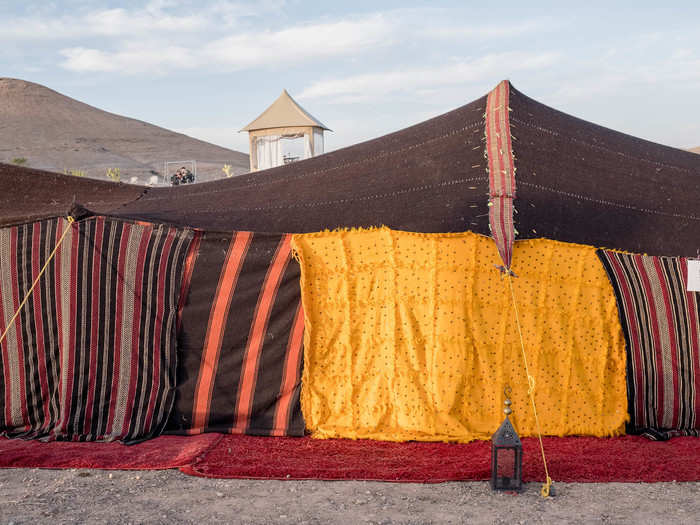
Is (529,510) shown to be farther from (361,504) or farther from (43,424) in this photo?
(43,424)

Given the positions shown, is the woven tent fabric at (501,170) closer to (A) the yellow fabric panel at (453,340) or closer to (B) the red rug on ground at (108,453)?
(A) the yellow fabric panel at (453,340)

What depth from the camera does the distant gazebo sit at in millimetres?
20562

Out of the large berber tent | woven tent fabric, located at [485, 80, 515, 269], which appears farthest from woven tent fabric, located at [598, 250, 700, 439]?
woven tent fabric, located at [485, 80, 515, 269]

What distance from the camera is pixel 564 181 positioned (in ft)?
14.0

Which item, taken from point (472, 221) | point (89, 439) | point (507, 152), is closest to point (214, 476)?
point (89, 439)

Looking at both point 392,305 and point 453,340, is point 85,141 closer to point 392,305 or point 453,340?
point 392,305

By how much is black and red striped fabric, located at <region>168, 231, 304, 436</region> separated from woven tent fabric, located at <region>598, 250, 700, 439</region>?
1957mm

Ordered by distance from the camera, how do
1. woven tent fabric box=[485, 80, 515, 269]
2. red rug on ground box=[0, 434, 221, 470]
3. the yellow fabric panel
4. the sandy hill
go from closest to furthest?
red rug on ground box=[0, 434, 221, 470], woven tent fabric box=[485, 80, 515, 269], the yellow fabric panel, the sandy hill

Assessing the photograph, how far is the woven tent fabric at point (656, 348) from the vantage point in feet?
13.6

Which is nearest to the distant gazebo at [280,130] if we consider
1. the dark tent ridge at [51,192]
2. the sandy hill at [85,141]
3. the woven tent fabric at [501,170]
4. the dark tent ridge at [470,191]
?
the sandy hill at [85,141]

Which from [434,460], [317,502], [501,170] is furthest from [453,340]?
[317,502]

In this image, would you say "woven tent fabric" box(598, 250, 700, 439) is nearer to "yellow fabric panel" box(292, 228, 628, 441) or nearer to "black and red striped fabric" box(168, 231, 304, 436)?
"yellow fabric panel" box(292, 228, 628, 441)

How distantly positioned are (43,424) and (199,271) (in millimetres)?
1347

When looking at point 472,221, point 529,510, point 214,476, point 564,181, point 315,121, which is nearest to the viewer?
point 529,510
